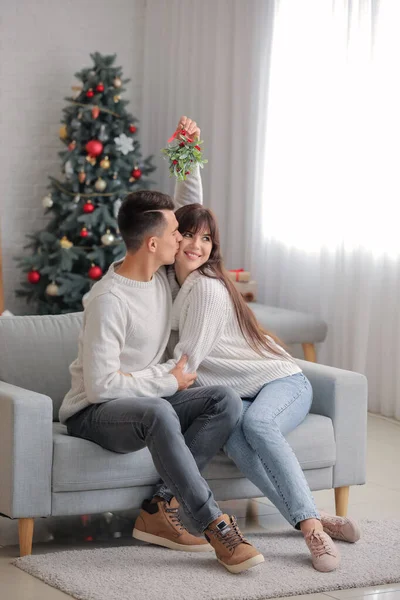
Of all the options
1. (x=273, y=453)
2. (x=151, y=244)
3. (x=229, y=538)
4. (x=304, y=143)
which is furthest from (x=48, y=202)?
(x=229, y=538)

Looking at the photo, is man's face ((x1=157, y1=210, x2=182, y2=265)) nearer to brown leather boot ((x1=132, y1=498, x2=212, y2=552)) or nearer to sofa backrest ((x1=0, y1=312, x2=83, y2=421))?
sofa backrest ((x1=0, y1=312, x2=83, y2=421))

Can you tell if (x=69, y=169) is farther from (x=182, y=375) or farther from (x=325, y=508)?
(x=182, y=375)

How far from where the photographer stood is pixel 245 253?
6766 millimetres

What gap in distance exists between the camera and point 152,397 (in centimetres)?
307

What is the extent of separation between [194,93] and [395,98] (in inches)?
81.1

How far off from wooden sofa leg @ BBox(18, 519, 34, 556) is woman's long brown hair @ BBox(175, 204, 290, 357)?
938 millimetres

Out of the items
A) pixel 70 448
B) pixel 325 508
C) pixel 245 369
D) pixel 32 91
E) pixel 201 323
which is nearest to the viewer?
pixel 70 448

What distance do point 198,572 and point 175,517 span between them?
257 mm

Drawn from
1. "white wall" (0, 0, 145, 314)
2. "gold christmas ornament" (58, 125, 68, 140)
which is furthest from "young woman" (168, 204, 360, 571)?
"white wall" (0, 0, 145, 314)

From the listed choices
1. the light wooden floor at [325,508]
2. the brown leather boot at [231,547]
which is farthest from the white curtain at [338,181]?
the brown leather boot at [231,547]

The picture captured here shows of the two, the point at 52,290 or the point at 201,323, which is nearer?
the point at 201,323

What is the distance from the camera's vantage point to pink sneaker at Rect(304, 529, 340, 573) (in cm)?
296

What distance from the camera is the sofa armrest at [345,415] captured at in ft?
11.5

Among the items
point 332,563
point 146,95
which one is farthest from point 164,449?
point 146,95
